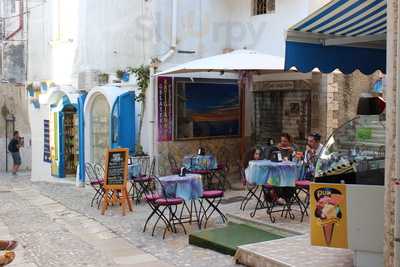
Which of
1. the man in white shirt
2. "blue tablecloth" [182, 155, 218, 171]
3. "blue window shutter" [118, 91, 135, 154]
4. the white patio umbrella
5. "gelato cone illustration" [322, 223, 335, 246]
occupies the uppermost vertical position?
the white patio umbrella

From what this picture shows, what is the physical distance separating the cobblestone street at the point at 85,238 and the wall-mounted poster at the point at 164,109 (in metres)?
2.24

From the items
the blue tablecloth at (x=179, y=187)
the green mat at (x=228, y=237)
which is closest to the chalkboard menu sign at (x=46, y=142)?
the blue tablecloth at (x=179, y=187)

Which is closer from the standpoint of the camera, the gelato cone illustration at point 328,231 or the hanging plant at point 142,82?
the gelato cone illustration at point 328,231

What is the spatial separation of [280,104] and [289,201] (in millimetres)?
4741

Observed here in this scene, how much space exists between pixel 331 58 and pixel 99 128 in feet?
29.8

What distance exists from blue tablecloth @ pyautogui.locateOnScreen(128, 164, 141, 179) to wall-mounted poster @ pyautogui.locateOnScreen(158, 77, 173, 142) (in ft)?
5.24

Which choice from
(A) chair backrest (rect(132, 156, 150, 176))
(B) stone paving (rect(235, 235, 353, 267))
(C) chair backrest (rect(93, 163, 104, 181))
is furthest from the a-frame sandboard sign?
(B) stone paving (rect(235, 235, 353, 267))

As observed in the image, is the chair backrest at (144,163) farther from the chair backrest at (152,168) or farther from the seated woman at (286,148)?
the seated woman at (286,148)

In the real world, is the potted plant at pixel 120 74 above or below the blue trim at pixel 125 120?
above

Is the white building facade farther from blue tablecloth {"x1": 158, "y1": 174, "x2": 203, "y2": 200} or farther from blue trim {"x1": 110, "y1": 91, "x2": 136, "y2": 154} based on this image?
blue tablecloth {"x1": 158, "y1": 174, "x2": 203, "y2": 200}

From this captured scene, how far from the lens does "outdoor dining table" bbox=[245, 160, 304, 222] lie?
8.83 meters

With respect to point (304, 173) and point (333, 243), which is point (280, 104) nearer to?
point (304, 173)

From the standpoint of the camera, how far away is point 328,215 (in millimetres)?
5586

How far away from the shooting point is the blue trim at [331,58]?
675 centimetres
